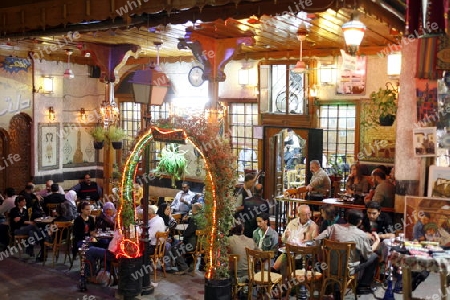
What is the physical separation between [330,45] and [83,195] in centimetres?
766

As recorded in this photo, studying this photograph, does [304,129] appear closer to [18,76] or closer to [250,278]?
[250,278]

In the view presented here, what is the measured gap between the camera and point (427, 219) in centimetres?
820

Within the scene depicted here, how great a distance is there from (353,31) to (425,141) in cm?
238

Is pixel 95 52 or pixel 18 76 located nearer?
pixel 95 52

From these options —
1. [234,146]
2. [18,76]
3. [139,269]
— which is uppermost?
[18,76]

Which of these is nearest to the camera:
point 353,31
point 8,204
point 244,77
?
point 353,31

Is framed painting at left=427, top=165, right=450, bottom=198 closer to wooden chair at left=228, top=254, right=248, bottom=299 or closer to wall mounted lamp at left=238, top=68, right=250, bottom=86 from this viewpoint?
wooden chair at left=228, top=254, right=248, bottom=299

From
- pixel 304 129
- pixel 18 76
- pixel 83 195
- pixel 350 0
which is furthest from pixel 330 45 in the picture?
pixel 18 76

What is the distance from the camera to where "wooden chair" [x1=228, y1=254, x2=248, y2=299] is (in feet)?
27.3

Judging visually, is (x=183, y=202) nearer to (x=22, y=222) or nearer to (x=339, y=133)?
(x=22, y=222)

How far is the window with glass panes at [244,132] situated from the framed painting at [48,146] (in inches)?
213

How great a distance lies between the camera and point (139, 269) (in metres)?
8.95

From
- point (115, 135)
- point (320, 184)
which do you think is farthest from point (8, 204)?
point (320, 184)

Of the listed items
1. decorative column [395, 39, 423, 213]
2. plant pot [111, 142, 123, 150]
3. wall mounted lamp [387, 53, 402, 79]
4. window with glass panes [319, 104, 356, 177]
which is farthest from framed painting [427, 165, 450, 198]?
plant pot [111, 142, 123, 150]
